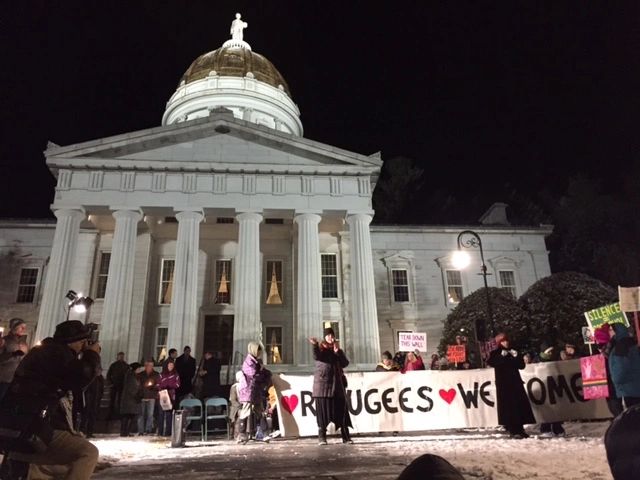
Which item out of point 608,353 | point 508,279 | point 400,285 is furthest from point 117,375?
point 508,279

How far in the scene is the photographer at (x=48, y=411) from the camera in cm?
370

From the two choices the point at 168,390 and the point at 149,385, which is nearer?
the point at 168,390

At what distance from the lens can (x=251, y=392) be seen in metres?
11.3

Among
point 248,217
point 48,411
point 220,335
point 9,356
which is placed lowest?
point 48,411

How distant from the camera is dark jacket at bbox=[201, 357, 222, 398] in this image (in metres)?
15.2

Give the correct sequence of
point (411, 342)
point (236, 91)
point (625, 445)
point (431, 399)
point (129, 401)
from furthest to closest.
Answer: point (236, 91)
point (411, 342)
point (129, 401)
point (431, 399)
point (625, 445)

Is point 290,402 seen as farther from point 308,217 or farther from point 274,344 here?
point 274,344

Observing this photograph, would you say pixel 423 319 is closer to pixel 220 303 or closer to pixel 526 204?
pixel 220 303

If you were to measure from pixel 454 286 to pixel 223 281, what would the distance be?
15.1 metres

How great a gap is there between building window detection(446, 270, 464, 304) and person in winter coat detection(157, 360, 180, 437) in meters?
22.1

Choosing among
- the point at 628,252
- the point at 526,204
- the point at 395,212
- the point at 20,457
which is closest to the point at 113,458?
the point at 20,457

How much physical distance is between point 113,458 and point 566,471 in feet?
21.9

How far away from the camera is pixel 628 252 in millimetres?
39844

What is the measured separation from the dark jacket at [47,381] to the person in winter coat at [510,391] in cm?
817
